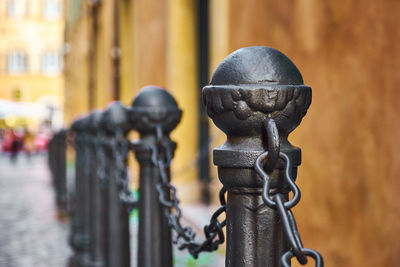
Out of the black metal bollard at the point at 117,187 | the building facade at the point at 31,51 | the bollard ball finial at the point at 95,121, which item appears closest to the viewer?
the black metal bollard at the point at 117,187

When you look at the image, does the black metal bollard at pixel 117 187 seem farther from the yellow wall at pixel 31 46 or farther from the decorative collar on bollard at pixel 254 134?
the yellow wall at pixel 31 46

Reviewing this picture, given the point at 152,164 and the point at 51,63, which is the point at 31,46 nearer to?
the point at 51,63

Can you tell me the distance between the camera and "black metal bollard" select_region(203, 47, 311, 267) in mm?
1310

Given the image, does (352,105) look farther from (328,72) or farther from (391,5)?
(391,5)

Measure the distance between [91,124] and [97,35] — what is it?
14.3 meters

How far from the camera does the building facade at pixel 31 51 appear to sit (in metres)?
41.5

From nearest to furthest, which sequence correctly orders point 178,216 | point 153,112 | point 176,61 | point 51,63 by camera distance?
point 178,216
point 153,112
point 176,61
point 51,63

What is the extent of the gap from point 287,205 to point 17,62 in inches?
1711

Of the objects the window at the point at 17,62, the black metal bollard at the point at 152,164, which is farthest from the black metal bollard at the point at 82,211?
the window at the point at 17,62

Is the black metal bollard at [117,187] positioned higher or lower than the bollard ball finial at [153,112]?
lower

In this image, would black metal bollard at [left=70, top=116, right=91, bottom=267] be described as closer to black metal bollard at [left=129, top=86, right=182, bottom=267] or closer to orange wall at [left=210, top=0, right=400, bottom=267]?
orange wall at [left=210, top=0, right=400, bottom=267]

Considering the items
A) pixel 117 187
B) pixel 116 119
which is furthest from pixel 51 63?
pixel 117 187

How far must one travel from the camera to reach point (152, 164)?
98.2 inches

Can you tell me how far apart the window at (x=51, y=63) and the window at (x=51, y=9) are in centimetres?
257
